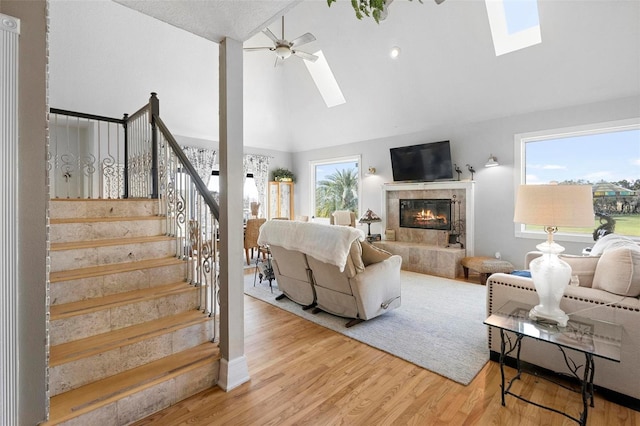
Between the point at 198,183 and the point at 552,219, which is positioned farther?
the point at 198,183

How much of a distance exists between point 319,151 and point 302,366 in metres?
6.37

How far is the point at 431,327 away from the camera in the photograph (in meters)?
3.20

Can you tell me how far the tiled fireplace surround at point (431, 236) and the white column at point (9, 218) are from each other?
210 inches

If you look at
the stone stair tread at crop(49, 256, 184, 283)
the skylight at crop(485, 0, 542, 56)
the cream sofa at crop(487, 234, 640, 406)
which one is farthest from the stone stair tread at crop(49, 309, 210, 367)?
the skylight at crop(485, 0, 542, 56)

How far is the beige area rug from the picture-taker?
2537mm

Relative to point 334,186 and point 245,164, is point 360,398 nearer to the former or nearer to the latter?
point 334,186

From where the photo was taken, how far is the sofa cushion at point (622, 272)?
6.58ft

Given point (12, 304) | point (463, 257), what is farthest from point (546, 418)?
point (463, 257)

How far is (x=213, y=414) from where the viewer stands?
6.26 feet

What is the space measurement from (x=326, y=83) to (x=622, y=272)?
599 centimetres

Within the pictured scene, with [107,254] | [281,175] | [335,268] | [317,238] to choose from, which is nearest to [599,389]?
[335,268]

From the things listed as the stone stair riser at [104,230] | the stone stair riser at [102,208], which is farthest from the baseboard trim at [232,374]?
the stone stair riser at [102,208]

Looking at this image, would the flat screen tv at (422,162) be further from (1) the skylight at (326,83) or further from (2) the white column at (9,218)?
(2) the white column at (9,218)

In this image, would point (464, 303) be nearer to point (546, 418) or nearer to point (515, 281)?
point (515, 281)
